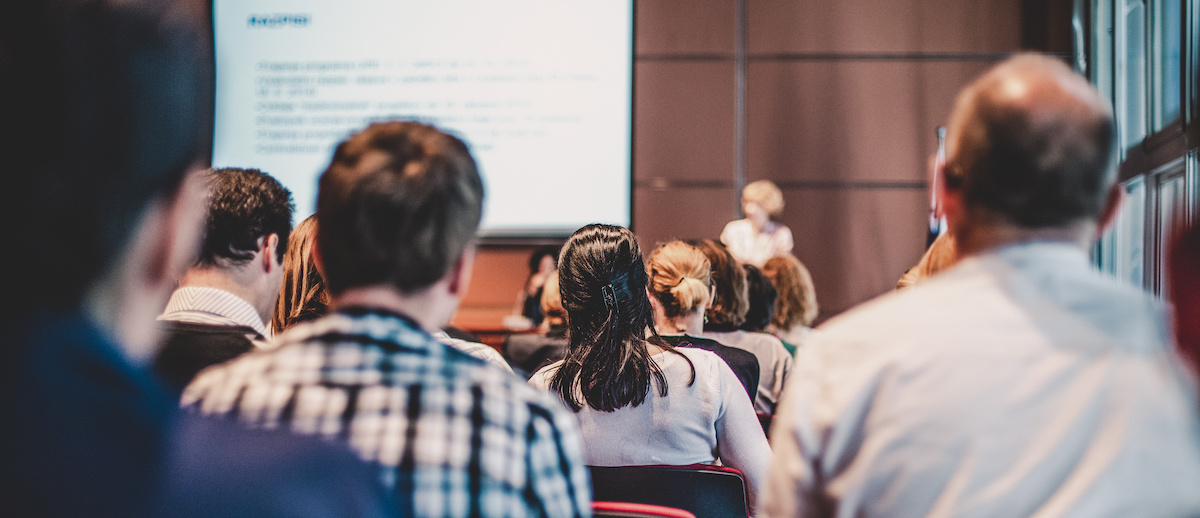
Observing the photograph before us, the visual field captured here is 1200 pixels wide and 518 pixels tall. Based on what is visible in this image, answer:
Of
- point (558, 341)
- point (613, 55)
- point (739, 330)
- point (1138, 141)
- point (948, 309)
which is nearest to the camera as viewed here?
point (948, 309)

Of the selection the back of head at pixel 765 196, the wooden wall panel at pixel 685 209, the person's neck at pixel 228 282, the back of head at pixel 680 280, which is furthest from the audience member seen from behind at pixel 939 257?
the wooden wall panel at pixel 685 209

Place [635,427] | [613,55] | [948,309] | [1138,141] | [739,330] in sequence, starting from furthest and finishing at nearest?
[613,55], [1138,141], [739,330], [635,427], [948,309]

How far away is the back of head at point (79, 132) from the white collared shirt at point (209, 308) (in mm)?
1221

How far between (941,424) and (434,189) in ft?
2.07

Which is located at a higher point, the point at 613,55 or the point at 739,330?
the point at 613,55

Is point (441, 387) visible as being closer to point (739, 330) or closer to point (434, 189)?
point (434, 189)

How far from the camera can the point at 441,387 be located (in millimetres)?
884

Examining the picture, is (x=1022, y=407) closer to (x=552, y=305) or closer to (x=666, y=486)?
(x=666, y=486)

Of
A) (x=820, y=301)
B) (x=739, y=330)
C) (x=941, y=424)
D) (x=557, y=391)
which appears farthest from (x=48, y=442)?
(x=820, y=301)

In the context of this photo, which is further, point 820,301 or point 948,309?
point 820,301

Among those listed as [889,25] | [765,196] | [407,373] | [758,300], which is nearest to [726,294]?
[758,300]

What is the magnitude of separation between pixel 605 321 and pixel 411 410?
52.7 inches

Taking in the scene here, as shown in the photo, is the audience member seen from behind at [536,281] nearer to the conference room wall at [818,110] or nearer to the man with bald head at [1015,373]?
the conference room wall at [818,110]

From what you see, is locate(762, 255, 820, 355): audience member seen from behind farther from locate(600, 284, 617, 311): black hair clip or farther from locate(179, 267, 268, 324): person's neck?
locate(179, 267, 268, 324): person's neck
